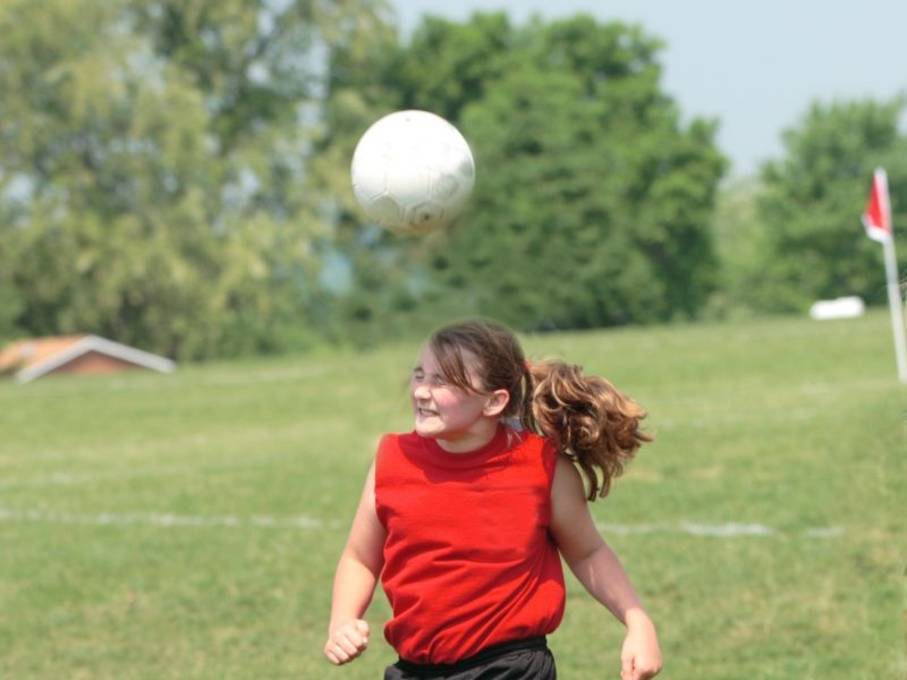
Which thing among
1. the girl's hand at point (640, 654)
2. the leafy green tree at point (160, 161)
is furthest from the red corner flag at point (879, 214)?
the leafy green tree at point (160, 161)

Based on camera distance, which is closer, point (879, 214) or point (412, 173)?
point (412, 173)

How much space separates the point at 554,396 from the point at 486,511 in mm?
336

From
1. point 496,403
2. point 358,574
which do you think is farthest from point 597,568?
point 358,574

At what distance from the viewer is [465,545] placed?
4020 millimetres

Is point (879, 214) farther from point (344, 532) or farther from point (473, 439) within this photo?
point (473, 439)

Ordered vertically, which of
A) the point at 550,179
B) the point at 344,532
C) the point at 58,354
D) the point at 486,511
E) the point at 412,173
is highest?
the point at 412,173

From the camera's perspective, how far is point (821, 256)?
7244cm

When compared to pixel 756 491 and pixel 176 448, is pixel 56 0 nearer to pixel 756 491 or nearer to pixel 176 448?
pixel 176 448

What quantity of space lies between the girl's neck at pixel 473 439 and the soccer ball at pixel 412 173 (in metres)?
1.90

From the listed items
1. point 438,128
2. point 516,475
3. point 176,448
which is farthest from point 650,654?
point 176,448

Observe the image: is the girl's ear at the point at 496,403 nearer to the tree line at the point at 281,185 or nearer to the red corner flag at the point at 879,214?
the red corner flag at the point at 879,214

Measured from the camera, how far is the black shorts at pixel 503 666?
4000 millimetres

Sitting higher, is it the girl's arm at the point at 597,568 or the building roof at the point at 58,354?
the girl's arm at the point at 597,568

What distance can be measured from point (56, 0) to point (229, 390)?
71.7 ft
